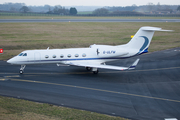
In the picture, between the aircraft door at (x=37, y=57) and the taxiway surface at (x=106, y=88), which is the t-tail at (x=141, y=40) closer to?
the taxiway surface at (x=106, y=88)

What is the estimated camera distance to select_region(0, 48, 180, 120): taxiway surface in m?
15.9

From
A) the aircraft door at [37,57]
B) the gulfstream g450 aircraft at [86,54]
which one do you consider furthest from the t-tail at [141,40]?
the aircraft door at [37,57]

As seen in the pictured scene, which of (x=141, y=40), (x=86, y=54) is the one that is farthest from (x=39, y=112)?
(x=141, y=40)

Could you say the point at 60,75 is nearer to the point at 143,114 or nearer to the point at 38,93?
the point at 38,93

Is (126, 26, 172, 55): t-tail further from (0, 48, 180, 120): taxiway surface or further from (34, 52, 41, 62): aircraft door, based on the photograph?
(34, 52, 41, 62): aircraft door

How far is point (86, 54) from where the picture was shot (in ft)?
82.6

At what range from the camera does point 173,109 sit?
1571cm

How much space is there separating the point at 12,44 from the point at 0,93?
2416 centimetres

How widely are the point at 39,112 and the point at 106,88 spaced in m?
7.53

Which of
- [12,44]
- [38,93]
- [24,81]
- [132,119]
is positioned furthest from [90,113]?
[12,44]

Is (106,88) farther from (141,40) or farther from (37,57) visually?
(37,57)

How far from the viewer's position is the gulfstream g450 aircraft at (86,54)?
24.3 metres

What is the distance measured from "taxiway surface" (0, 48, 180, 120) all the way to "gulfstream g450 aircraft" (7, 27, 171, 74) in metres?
1.40

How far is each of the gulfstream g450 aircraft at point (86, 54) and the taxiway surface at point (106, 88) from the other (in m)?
1.40
